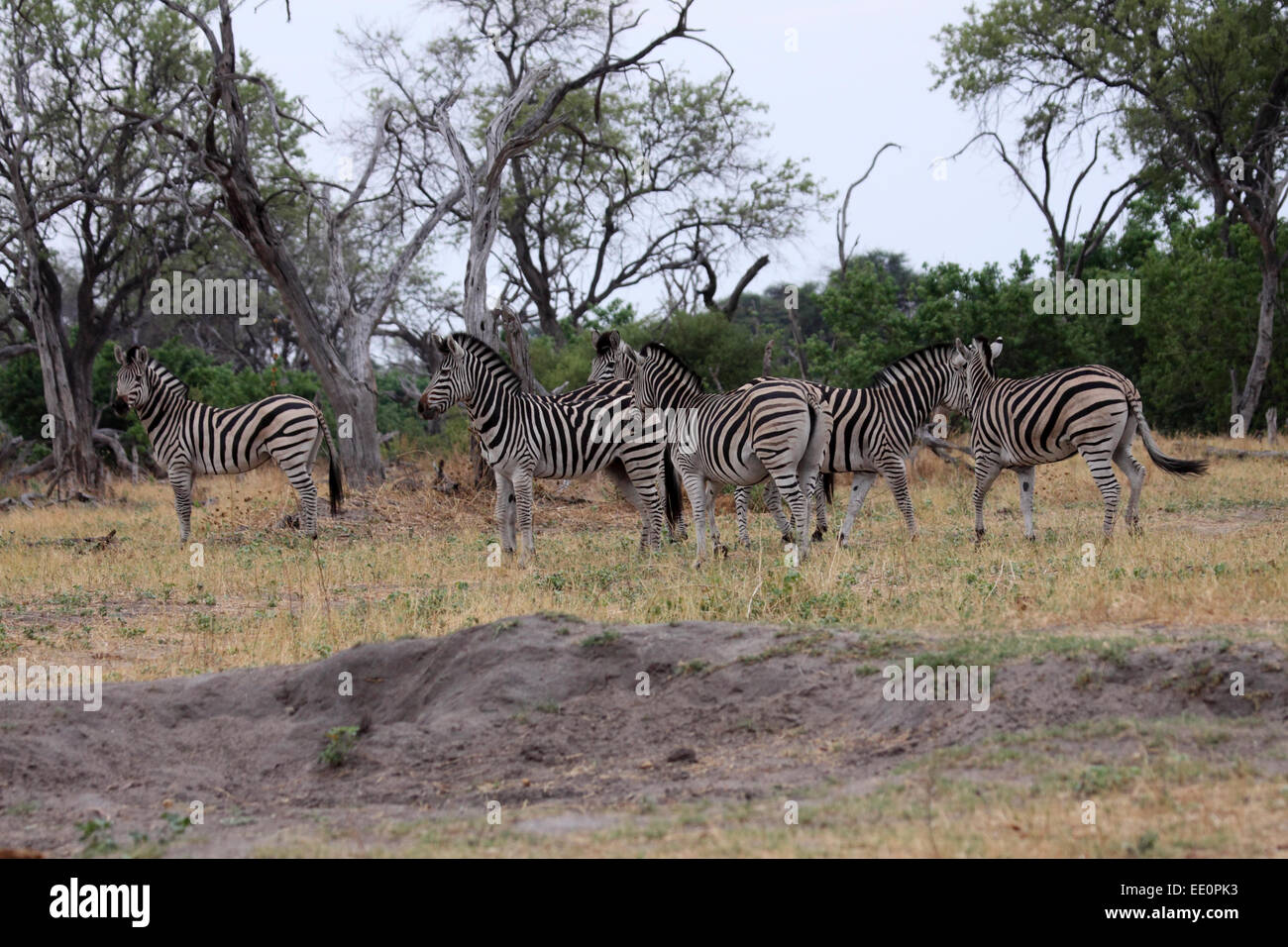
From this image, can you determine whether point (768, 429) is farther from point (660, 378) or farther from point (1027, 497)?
point (1027, 497)

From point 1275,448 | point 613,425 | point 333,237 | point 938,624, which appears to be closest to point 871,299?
point 1275,448

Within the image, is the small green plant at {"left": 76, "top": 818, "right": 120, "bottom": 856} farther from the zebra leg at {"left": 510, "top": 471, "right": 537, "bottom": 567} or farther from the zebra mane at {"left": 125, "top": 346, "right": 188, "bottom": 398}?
the zebra mane at {"left": 125, "top": 346, "right": 188, "bottom": 398}

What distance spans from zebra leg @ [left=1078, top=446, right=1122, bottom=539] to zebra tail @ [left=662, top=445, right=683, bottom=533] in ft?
13.7

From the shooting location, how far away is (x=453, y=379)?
522 inches

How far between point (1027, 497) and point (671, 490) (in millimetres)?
3739

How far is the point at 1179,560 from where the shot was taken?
10.4m

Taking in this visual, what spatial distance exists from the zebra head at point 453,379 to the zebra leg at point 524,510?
1023 millimetres

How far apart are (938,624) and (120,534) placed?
40.5 feet

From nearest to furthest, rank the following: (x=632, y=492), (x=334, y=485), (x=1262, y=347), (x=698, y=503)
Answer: (x=698, y=503) → (x=632, y=492) → (x=334, y=485) → (x=1262, y=347)

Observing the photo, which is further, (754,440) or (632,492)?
(632,492)

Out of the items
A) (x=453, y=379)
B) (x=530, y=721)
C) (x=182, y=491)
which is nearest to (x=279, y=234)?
(x=182, y=491)

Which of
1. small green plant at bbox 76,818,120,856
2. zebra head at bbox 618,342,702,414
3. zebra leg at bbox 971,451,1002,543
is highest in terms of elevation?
zebra head at bbox 618,342,702,414

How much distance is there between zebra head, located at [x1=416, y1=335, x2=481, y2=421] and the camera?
13172mm

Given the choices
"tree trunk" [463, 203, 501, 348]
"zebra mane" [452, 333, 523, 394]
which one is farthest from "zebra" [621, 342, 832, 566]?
"tree trunk" [463, 203, 501, 348]
